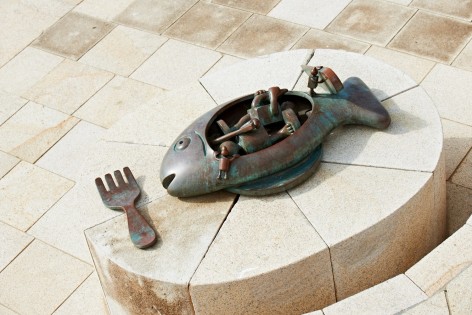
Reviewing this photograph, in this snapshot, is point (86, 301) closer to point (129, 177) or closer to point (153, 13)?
point (129, 177)

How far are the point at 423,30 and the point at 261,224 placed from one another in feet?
12.1

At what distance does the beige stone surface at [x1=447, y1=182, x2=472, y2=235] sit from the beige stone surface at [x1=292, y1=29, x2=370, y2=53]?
205cm

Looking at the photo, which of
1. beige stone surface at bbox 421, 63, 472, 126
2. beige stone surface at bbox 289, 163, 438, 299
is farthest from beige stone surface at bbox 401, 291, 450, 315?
beige stone surface at bbox 421, 63, 472, 126

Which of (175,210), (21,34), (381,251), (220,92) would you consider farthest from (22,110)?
(381,251)

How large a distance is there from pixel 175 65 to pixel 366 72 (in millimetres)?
2576

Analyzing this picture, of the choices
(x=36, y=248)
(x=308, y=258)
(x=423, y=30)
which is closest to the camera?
(x=308, y=258)

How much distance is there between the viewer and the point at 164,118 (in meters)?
6.07

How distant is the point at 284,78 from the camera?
6.14 metres

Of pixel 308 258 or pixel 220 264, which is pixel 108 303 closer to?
pixel 220 264

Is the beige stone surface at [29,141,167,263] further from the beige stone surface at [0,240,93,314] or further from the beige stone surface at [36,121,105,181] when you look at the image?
the beige stone surface at [36,121,105,181]

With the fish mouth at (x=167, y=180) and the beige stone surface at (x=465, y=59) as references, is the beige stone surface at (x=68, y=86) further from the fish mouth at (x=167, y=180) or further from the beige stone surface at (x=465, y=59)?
the beige stone surface at (x=465, y=59)

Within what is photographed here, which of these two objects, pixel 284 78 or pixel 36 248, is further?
pixel 36 248

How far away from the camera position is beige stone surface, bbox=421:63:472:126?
274 inches

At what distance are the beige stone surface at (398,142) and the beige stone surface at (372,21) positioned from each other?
2.34 m
